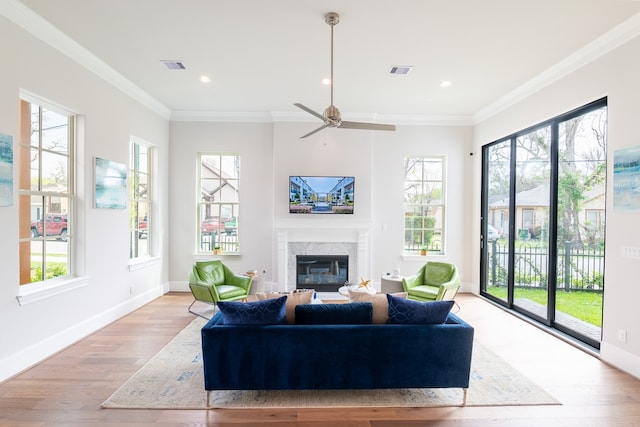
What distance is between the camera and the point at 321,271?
636 cm

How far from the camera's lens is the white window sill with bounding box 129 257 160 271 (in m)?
5.20

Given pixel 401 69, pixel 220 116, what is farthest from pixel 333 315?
pixel 220 116

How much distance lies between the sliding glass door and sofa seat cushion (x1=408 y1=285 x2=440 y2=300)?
1373mm

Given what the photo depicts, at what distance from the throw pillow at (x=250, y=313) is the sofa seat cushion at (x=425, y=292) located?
288 centimetres

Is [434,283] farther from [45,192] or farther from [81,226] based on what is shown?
[45,192]

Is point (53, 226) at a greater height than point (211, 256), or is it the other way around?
point (53, 226)

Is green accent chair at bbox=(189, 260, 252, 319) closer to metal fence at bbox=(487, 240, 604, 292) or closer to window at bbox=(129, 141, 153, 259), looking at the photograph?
window at bbox=(129, 141, 153, 259)

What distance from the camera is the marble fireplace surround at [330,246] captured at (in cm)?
627

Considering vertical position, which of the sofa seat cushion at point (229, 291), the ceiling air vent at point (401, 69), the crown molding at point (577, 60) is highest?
the ceiling air vent at point (401, 69)

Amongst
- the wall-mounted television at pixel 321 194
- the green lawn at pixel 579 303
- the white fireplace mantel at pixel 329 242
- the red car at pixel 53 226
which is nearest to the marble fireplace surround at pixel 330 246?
the white fireplace mantel at pixel 329 242

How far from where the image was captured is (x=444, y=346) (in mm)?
2680

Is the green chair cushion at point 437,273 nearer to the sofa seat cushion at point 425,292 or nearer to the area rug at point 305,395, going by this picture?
the sofa seat cushion at point 425,292

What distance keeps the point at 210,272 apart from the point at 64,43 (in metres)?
3.35

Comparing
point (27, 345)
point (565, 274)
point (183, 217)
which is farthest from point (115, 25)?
point (565, 274)
